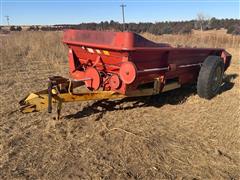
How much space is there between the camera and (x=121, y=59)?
15.8ft

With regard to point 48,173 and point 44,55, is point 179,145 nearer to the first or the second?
point 48,173

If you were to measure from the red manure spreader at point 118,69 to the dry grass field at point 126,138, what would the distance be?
39 cm

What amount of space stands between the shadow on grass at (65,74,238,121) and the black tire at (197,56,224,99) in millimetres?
421

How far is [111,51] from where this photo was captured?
486 cm

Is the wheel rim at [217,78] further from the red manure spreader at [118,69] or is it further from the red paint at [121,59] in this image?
the red paint at [121,59]

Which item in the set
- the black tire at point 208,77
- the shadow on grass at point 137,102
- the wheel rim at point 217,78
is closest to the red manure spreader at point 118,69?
the black tire at point 208,77

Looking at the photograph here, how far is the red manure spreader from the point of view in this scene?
4703 mm

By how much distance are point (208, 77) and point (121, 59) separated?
2.09 metres

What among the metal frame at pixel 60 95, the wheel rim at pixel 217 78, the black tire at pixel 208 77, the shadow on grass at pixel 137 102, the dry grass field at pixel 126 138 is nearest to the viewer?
the dry grass field at pixel 126 138

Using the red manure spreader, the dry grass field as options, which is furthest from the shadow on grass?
the red manure spreader

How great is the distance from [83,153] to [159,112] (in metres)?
2.08

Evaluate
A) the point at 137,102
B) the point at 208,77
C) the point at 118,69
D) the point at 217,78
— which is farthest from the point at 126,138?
the point at 217,78

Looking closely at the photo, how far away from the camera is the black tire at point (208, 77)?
20.3 ft

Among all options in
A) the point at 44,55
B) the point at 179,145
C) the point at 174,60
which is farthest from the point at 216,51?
the point at 44,55
